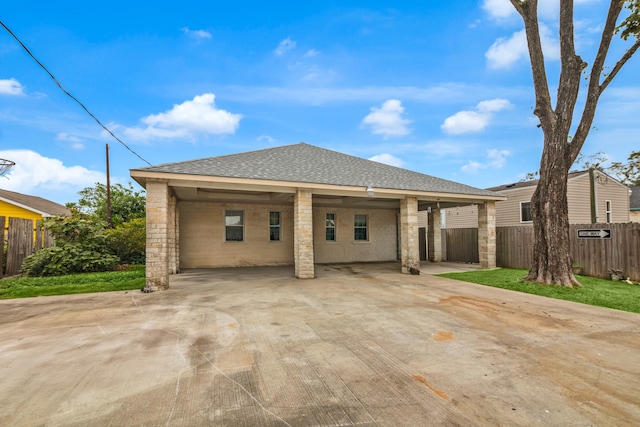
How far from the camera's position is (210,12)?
38.6ft

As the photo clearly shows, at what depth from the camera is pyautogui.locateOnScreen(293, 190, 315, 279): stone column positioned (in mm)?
10095

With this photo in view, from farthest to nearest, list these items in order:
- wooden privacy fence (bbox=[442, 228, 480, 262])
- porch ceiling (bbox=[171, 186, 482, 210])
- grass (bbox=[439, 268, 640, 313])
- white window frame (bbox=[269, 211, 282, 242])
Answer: wooden privacy fence (bbox=[442, 228, 480, 262])
white window frame (bbox=[269, 211, 282, 242])
porch ceiling (bbox=[171, 186, 482, 210])
grass (bbox=[439, 268, 640, 313])

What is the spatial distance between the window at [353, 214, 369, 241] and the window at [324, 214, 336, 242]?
1232 millimetres

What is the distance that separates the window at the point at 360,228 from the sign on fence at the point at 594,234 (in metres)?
9.02

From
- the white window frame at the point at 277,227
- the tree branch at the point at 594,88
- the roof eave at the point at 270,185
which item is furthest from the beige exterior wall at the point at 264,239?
the tree branch at the point at 594,88

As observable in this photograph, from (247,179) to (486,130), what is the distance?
20.3 metres

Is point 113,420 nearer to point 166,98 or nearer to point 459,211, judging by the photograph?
point 166,98

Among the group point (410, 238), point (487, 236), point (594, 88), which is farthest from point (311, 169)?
point (594, 88)

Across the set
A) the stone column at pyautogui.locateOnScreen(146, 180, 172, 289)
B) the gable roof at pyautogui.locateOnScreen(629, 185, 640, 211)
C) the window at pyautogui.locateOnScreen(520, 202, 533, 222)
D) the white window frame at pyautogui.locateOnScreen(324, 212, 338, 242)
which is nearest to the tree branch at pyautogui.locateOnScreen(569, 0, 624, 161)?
the window at pyautogui.locateOnScreen(520, 202, 533, 222)

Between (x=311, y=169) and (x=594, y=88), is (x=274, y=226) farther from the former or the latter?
(x=594, y=88)

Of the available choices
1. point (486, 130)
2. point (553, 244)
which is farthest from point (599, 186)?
point (553, 244)

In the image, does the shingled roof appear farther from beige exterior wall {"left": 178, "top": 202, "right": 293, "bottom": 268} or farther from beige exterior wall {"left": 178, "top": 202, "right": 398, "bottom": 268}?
beige exterior wall {"left": 178, "top": 202, "right": 293, "bottom": 268}

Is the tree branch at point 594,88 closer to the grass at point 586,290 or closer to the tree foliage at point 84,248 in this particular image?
the grass at point 586,290

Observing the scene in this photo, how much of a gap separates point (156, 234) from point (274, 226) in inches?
273
